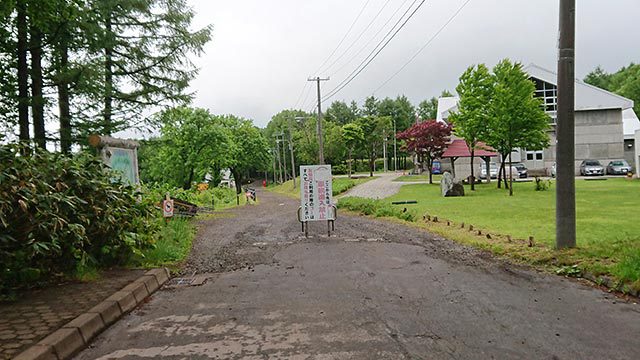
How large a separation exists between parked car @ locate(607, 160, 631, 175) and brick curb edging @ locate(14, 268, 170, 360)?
43696mm

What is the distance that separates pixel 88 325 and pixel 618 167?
150 ft

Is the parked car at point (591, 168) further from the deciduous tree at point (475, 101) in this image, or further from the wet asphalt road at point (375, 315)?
the wet asphalt road at point (375, 315)

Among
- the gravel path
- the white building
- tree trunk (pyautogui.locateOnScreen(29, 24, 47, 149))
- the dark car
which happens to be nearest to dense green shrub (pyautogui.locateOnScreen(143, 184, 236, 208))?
tree trunk (pyautogui.locateOnScreen(29, 24, 47, 149))

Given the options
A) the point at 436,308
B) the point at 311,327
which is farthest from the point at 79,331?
the point at 436,308

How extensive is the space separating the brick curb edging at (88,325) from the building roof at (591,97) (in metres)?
43.9

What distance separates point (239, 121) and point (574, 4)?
50.4 meters

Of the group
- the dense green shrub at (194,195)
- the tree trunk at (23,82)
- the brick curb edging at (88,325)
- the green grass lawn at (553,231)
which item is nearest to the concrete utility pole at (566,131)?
the green grass lawn at (553,231)

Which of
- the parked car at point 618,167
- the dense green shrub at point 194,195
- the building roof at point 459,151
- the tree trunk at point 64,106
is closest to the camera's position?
the tree trunk at point 64,106

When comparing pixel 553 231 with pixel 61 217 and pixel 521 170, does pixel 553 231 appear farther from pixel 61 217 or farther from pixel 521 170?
pixel 521 170

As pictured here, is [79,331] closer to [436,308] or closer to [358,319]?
[358,319]

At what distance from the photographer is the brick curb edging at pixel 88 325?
356 centimetres

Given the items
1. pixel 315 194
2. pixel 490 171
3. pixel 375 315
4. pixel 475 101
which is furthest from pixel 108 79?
pixel 490 171

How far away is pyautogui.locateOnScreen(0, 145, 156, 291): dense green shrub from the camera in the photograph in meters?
4.85

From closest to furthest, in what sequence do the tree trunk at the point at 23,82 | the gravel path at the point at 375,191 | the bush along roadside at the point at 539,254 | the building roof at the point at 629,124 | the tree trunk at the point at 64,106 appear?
the bush along roadside at the point at 539,254 < the tree trunk at the point at 23,82 < the tree trunk at the point at 64,106 < the gravel path at the point at 375,191 < the building roof at the point at 629,124
